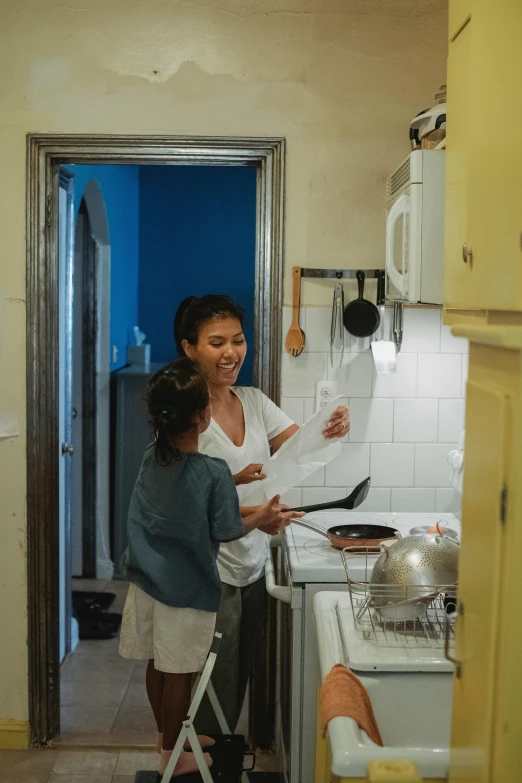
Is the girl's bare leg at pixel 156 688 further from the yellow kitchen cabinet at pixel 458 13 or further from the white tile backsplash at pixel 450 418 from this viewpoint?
the yellow kitchen cabinet at pixel 458 13

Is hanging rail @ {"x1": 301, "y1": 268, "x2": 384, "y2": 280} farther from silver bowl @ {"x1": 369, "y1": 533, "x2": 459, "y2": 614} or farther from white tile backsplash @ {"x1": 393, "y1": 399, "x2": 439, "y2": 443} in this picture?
silver bowl @ {"x1": 369, "y1": 533, "x2": 459, "y2": 614}

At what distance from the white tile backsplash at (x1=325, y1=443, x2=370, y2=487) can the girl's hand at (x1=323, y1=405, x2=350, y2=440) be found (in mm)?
424

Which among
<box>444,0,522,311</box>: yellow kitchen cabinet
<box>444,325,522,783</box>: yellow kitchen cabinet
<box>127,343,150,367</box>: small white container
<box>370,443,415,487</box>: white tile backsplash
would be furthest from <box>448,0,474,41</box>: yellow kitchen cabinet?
<box>127,343,150,367</box>: small white container

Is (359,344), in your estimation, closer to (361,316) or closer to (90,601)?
(361,316)

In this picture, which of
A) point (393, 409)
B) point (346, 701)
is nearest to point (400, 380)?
point (393, 409)

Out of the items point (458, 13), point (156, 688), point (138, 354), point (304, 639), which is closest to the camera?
point (458, 13)

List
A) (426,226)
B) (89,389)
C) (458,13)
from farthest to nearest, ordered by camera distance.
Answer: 1. (89,389)
2. (426,226)
3. (458,13)

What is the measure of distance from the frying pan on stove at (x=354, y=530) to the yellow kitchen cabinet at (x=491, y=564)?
1.41 metres

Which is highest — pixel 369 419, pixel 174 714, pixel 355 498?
pixel 369 419

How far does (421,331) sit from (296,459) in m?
0.75

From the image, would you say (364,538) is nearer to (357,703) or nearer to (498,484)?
(357,703)

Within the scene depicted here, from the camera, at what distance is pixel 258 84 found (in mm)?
3002

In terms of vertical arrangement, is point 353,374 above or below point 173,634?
above

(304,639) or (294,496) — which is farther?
(294,496)
